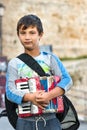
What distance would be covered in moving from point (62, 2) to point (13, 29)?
1.78 m

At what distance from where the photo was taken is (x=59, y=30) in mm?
19297

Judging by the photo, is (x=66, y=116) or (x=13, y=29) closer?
(x=66, y=116)

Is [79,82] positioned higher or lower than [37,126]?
lower

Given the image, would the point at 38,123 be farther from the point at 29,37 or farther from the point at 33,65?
the point at 29,37

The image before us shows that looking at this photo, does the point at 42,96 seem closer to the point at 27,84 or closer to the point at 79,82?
the point at 27,84

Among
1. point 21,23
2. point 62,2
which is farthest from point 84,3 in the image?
point 21,23

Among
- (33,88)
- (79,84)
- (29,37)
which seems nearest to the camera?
(33,88)

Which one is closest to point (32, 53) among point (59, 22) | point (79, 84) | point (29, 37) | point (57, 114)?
point (29, 37)

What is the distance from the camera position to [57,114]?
123 inches

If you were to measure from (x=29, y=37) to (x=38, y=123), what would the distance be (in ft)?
1.37

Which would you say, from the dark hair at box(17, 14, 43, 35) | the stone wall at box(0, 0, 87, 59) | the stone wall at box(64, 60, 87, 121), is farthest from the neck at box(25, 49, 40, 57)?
the stone wall at box(0, 0, 87, 59)

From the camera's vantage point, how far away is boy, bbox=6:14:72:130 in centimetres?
295

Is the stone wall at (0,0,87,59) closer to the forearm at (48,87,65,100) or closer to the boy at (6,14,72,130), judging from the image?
the boy at (6,14,72,130)

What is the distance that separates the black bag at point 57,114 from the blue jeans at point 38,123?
51mm
